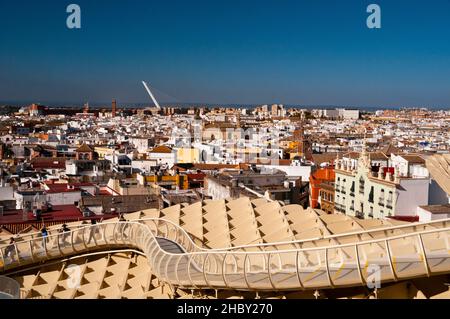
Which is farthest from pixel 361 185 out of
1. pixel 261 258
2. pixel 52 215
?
pixel 261 258

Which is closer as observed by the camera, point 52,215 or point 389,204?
point 52,215

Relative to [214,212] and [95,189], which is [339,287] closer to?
[214,212]

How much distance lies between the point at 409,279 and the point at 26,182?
30775 millimetres

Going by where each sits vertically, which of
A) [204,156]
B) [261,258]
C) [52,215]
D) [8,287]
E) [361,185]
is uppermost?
[261,258]

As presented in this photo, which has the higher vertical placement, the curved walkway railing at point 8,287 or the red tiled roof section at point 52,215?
the curved walkway railing at point 8,287

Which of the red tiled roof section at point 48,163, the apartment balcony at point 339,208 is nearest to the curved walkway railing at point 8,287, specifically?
the apartment balcony at point 339,208

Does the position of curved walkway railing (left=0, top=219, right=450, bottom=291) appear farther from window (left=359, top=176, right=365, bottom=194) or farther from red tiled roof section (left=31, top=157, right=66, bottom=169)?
red tiled roof section (left=31, top=157, right=66, bottom=169)

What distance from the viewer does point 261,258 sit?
884 centimetres

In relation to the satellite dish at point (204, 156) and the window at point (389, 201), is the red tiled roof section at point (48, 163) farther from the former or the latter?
the window at point (389, 201)

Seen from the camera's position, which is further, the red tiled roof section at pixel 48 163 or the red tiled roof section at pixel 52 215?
the red tiled roof section at pixel 48 163

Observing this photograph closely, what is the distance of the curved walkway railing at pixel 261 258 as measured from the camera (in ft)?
23.9

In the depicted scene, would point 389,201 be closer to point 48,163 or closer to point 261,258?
point 261,258

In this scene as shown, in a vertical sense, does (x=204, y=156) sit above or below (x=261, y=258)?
below
